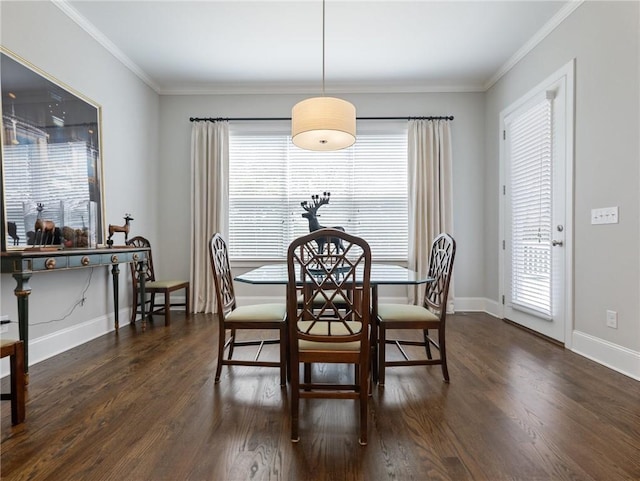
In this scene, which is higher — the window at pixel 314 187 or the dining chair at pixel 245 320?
the window at pixel 314 187

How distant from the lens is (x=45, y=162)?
2.80 m

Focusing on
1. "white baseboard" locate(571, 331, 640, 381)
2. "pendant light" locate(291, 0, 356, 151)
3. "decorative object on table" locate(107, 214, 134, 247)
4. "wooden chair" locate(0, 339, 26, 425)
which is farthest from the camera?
"decorative object on table" locate(107, 214, 134, 247)

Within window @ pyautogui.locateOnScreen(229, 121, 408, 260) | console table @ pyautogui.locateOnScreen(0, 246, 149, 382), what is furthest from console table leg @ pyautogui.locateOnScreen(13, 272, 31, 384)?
window @ pyautogui.locateOnScreen(229, 121, 408, 260)

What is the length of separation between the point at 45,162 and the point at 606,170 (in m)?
4.36

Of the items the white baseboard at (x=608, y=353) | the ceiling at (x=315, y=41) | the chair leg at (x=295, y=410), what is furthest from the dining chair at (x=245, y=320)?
the white baseboard at (x=608, y=353)

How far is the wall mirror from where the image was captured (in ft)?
8.21

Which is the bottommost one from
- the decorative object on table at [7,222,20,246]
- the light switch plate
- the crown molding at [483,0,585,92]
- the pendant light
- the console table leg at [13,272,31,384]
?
the console table leg at [13,272,31,384]

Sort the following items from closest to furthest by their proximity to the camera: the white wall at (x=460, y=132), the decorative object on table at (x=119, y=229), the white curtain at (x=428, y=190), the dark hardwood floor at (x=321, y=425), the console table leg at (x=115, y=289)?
the dark hardwood floor at (x=321, y=425)
the decorative object on table at (x=119, y=229)
the console table leg at (x=115, y=289)
the white curtain at (x=428, y=190)
the white wall at (x=460, y=132)

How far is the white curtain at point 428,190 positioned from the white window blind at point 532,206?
78cm

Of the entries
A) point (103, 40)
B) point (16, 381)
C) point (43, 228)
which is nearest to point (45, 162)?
point (43, 228)

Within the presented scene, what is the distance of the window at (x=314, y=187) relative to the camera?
4.84 meters

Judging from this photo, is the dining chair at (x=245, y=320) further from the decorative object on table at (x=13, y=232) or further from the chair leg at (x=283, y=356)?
the decorative object on table at (x=13, y=232)

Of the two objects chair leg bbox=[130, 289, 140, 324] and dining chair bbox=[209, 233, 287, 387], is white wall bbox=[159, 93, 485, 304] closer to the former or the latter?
chair leg bbox=[130, 289, 140, 324]

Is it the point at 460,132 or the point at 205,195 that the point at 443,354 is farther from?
the point at 205,195
